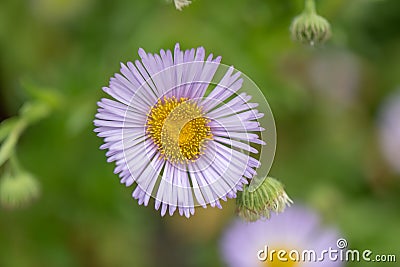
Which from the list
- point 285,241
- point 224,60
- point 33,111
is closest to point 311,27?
point 224,60

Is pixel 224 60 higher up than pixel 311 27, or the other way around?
pixel 224 60

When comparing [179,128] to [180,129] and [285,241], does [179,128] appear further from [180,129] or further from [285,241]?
[285,241]

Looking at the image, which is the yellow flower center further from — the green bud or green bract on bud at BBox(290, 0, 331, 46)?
the green bud

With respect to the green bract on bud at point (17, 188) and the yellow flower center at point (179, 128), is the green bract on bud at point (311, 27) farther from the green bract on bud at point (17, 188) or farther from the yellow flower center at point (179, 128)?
the green bract on bud at point (17, 188)

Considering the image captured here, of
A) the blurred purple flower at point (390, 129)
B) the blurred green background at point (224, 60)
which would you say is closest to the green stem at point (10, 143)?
the blurred green background at point (224, 60)

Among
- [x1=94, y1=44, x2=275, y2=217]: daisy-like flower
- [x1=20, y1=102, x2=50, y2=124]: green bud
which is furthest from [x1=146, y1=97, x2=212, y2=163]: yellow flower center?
[x1=20, y1=102, x2=50, y2=124]: green bud

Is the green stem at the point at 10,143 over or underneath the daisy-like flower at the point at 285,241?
underneath
